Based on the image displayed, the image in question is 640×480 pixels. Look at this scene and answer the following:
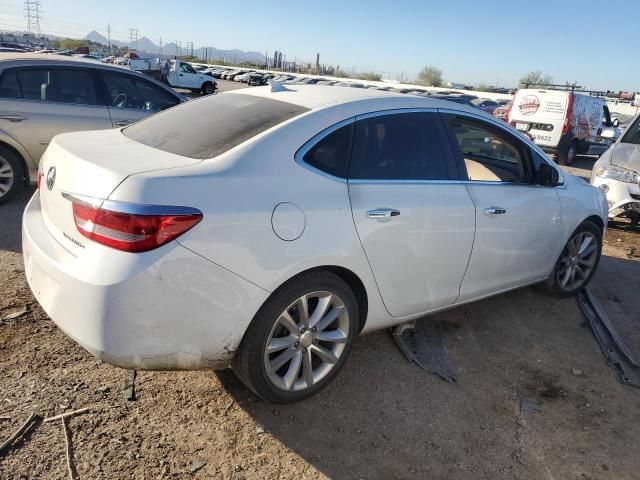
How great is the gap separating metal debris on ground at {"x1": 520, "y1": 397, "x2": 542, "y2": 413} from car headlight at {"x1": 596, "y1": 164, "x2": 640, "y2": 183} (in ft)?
15.2

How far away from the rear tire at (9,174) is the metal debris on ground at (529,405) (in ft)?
17.9

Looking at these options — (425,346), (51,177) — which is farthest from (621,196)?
(51,177)

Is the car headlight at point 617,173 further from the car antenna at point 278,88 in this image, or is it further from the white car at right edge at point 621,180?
the car antenna at point 278,88

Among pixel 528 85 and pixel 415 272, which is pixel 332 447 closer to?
pixel 415 272

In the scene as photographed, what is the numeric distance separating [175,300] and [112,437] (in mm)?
830

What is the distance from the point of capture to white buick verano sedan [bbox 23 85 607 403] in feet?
7.00

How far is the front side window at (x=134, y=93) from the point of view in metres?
6.18

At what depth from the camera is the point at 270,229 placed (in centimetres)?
232

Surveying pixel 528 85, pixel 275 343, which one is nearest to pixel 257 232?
pixel 275 343

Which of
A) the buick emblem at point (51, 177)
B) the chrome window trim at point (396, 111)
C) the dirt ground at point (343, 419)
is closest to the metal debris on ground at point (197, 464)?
the dirt ground at point (343, 419)

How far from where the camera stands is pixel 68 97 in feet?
19.3

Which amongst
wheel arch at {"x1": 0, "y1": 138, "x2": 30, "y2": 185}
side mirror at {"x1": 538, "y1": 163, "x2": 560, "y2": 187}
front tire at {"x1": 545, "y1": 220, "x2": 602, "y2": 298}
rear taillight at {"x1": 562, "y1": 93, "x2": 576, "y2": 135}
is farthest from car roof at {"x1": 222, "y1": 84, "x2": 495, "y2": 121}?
rear taillight at {"x1": 562, "y1": 93, "x2": 576, "y2": 135}

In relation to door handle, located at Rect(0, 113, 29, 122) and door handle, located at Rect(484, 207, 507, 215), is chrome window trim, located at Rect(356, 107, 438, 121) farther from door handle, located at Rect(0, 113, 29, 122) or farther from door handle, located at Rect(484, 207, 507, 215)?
door handle, located at Rect(0, 113, 29, 122)

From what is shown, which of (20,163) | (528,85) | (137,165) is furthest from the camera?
(528,85)
